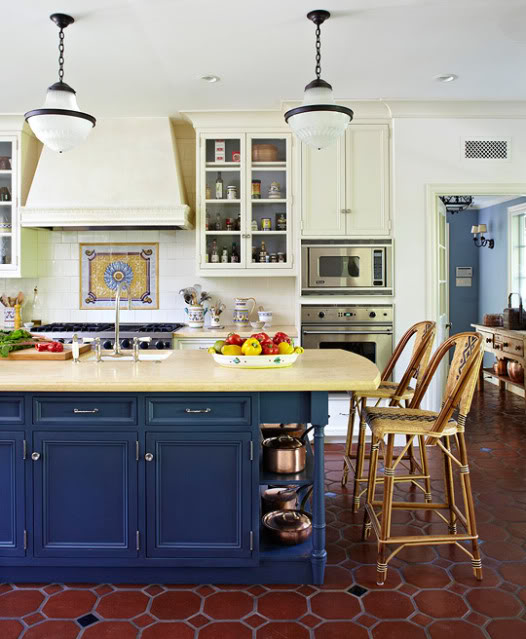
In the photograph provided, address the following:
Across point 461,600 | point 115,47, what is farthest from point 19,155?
point 461,600

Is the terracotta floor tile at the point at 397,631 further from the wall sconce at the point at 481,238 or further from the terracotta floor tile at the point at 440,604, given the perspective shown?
the wall sconce at the point at 481,238

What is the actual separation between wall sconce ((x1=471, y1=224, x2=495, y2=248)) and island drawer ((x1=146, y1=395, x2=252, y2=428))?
6.53 metres

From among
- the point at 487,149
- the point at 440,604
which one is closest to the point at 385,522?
the point at 440,604

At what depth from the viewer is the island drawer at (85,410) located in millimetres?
2492

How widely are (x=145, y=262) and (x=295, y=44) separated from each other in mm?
2609

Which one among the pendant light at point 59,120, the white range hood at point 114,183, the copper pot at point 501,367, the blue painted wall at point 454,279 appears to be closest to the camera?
the pendant light at point 59,120

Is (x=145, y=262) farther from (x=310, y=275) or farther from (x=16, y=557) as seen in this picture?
(x=16, y=557)

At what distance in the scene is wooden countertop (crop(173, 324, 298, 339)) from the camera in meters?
4.85

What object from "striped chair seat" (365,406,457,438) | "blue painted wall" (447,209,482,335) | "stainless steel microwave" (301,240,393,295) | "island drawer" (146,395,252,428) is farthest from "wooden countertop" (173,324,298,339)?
"blue painted wall" (447,209,482,335)

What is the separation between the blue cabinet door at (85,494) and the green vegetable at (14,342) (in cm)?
76

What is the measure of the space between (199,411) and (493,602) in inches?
57.4

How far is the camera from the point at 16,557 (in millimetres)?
2547

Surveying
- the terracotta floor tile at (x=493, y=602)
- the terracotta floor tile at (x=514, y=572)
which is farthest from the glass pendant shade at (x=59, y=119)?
the terracotta floor tile at (x=514, y=572)

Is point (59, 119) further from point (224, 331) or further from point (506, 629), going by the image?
point (506, 629)
